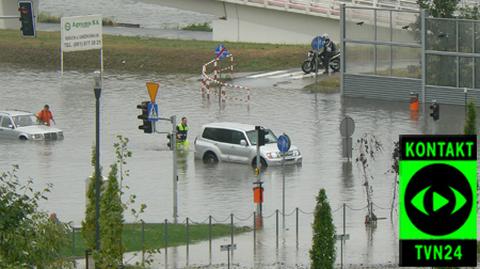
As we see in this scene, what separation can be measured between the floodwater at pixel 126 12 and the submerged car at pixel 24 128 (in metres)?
57.8

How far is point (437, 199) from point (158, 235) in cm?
2218

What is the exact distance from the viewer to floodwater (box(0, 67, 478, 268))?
96.2 ft

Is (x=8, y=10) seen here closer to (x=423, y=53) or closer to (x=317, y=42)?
(x=317, y=42)

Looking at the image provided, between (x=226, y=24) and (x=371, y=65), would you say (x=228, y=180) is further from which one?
(x=226, y=24)

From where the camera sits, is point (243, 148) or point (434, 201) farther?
point (243, 148)

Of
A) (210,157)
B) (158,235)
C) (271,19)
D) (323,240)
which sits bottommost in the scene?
(158,235)

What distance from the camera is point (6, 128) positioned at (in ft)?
148

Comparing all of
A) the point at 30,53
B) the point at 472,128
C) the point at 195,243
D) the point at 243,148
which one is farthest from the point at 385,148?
the point at 30,53

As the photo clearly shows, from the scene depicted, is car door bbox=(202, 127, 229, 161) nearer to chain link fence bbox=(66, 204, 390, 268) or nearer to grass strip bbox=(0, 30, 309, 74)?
chain link fence bbox=(66, 204, 390, 268)

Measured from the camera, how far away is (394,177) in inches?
1433

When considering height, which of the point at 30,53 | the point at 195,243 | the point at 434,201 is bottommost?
the point at 195,243

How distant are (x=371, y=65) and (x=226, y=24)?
64.6ft

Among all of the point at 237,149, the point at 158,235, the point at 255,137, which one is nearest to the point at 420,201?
the point at 158,235

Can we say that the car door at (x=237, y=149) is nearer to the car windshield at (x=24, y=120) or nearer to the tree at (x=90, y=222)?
the car windshield at (x=24, y=120)
